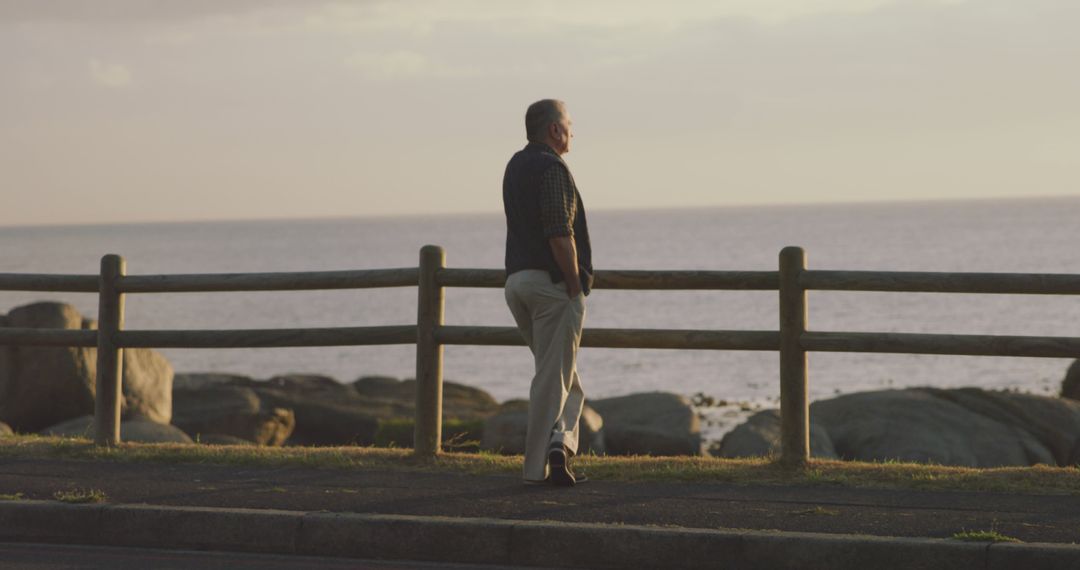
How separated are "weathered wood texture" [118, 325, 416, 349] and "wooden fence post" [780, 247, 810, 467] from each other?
90.3 inches

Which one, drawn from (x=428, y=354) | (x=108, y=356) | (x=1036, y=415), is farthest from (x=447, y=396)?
(x=428, y=354)

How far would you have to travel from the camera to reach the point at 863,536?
21.3 ft

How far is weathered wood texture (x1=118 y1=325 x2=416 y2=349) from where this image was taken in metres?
9.12

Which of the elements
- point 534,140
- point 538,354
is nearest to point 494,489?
point 538,354

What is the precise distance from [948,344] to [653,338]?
1666 millimetres

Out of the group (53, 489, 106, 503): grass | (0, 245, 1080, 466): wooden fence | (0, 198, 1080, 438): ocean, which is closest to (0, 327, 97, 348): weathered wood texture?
(0, 245, 1080, 466): wooden fence

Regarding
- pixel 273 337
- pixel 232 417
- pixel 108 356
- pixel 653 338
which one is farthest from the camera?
pixel 232 417

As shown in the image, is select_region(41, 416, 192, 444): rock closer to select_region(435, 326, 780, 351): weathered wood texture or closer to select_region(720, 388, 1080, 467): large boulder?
select_region(720, 388, 1080, 467): large boulder

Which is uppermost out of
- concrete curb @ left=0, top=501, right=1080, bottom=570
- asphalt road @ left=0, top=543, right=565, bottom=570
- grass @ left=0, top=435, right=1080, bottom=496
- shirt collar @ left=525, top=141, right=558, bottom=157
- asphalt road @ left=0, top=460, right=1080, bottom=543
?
shirt collar @ left=525, top=141, right=558, bottom=157

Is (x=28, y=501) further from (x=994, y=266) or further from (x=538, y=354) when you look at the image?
(x=994, y=266)

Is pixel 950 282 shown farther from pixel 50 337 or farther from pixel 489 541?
pixel 50 337

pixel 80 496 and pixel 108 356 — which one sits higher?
pixel 108 356

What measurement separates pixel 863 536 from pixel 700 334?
2.28m

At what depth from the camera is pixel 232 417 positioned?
18391 mm
